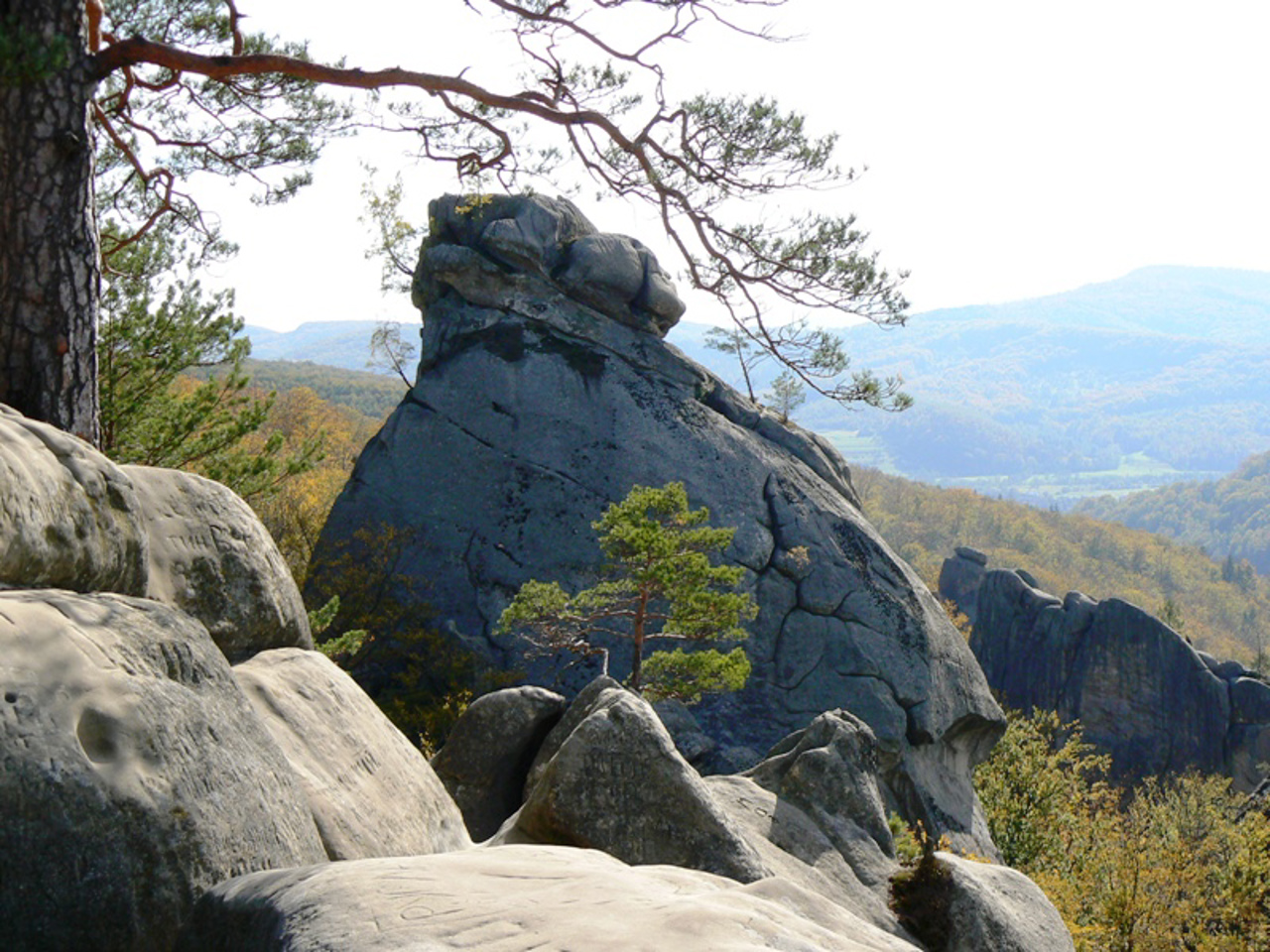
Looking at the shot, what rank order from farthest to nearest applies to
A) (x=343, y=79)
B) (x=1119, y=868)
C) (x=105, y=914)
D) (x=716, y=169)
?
1. (x=1119, y=868)
2. (x=716, y=169)
3. (x=343, y=79)
4. (x=105, y=914)

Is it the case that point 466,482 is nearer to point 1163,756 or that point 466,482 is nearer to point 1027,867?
point 1027,867

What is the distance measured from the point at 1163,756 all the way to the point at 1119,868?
30.5 metres

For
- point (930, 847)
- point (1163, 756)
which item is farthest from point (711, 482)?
point (1163, 756)

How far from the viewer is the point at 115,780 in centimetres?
366

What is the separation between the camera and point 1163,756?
4303cm

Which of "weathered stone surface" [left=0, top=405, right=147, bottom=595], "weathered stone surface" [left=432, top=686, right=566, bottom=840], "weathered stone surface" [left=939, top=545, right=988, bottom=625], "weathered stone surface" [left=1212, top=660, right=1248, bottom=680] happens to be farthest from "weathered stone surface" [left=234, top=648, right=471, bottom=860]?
"weathered stone surface" [left=939, top=545, right=988, bottom=625]

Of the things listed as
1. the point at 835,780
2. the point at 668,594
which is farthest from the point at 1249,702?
the point at 835,780

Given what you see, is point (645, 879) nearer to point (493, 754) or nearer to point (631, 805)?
point (631, 805)

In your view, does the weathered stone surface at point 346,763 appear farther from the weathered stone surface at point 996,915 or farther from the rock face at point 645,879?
the weathered stone surface at point 996,915

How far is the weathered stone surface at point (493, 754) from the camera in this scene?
31.1 ft

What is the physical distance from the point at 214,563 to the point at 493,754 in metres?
4.42

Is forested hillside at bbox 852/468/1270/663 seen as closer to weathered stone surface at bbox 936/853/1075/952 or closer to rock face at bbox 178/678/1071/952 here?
rock face at bbox 178/678/1071/952

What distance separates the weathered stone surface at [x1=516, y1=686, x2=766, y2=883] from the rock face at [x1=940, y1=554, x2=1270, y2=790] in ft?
134

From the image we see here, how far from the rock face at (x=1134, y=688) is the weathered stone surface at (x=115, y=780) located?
146ft
